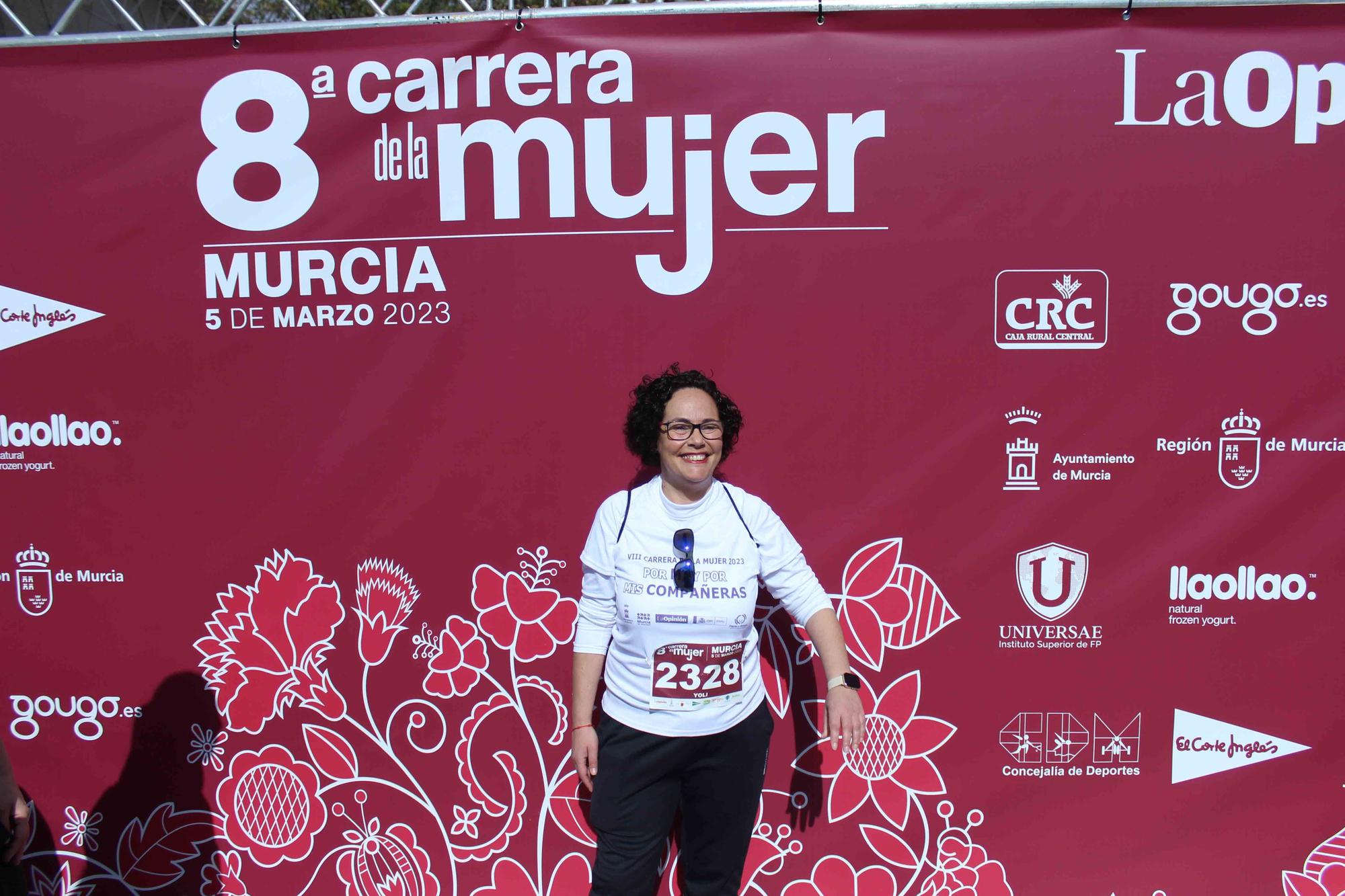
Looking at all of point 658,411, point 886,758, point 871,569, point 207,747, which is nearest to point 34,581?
point 207,747

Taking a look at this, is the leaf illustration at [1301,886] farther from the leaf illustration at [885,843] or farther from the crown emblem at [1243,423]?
the crown emblem at [1243,423]

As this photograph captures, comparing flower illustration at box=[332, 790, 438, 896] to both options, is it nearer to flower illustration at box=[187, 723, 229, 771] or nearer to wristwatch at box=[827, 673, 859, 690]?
flower illustration at box=[187, 723, 229, 771]

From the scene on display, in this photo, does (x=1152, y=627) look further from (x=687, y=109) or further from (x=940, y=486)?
(x=687, y=109)

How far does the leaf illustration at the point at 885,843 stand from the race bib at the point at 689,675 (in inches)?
33.5

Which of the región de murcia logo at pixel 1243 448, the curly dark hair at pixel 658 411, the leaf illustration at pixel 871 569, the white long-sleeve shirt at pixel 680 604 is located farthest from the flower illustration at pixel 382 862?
the región de murcia logo at pixel 1243 448

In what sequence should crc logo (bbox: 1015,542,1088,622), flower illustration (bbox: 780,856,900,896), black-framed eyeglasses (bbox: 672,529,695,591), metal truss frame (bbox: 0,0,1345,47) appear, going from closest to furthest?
black-framed eyeglasses (bbox: 672,529,695,591)
metal truss frame (bbox: 0,0,1345,47)
crc logo (bbox: 1015,542,1088,622)
flower illustration (bbox: 780,856,900,896)

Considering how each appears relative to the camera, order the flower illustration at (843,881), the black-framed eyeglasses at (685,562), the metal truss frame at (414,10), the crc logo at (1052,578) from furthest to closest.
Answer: the flower illustration at (843,881) < the crc logo at (1052,578) < the metal truss frame at (414,10) < the black-framed eyeglasses at (685,562)

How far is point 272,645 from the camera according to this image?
2.39 metres

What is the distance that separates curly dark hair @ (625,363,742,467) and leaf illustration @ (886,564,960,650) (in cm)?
68

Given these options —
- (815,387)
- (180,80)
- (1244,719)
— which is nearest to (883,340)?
(815,387)

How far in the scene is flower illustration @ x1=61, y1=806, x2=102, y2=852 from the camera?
8.07 ft

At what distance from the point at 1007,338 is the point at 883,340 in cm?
34

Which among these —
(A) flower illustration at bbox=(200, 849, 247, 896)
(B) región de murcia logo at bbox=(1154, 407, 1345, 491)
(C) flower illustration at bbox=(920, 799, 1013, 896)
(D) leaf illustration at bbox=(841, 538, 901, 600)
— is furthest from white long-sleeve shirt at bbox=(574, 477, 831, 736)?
(A) flower illustration at bbox=(200, 849, 247, 896)

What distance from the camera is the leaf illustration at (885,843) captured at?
7.84ft
